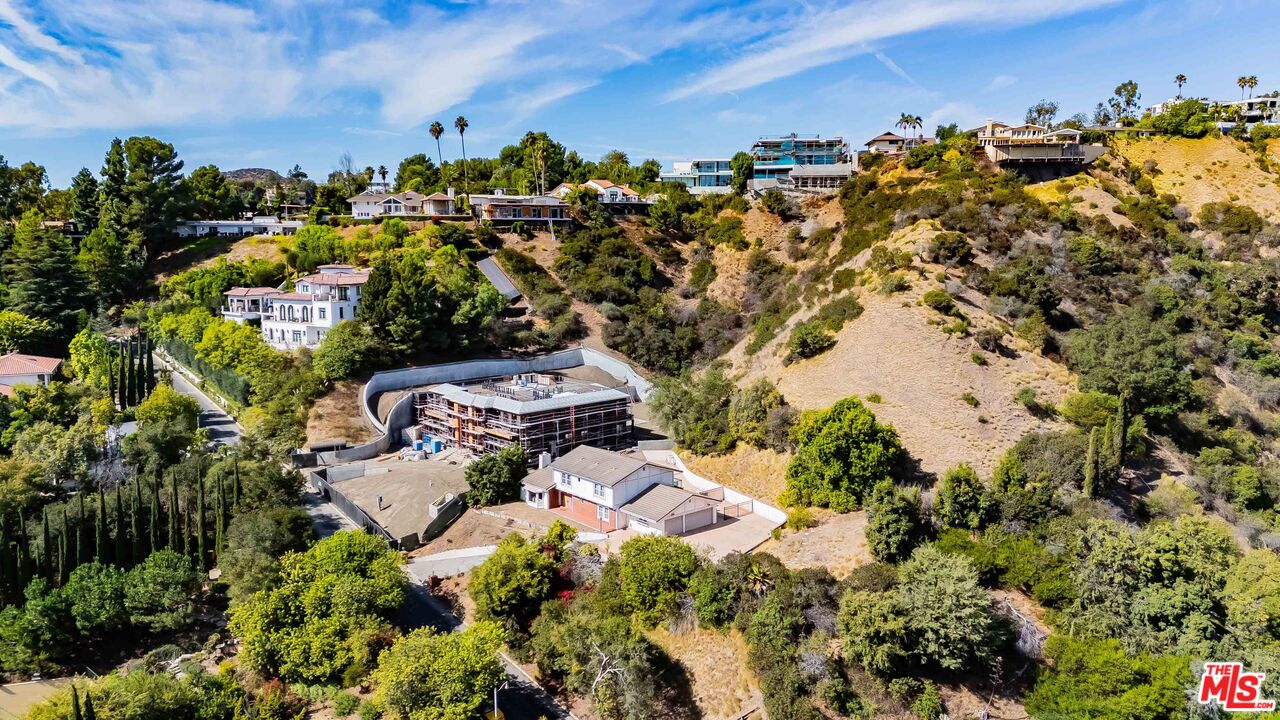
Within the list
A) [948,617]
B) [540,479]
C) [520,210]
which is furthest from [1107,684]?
[520,210]

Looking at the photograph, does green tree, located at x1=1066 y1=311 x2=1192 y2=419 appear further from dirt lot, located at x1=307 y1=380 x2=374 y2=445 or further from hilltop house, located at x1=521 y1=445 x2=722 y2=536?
dirt lot, located at x1=307 y1=380 x2=374 y2=445

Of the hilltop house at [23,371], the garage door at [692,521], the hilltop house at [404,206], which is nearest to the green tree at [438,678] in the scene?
the garage door at [692,521]

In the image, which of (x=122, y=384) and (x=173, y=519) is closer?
(x=173, y=519)

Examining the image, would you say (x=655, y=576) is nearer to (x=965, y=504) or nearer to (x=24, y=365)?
(x=965, y=504)

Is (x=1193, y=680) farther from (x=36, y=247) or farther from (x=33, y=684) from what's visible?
(x=36, y=247)

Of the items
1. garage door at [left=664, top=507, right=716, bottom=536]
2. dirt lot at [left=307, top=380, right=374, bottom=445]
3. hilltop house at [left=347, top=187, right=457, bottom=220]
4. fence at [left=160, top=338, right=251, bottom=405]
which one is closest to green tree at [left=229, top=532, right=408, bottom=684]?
garage door at [left=664, top=507, right=716, bottom=536]

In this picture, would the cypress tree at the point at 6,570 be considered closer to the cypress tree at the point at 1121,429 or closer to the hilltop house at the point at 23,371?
the hilltop house at the point at 23,371
